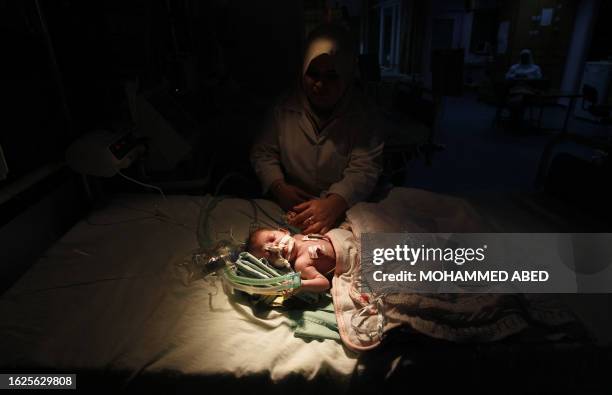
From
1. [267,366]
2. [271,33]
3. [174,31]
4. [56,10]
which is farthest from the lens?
[271,33]

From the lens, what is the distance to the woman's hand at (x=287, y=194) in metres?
1.72

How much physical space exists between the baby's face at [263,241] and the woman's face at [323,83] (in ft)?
2.21

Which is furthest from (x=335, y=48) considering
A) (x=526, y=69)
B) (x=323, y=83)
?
(x=526, y=69)

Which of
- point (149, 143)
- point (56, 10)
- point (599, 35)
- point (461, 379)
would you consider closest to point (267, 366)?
point (461, 379)

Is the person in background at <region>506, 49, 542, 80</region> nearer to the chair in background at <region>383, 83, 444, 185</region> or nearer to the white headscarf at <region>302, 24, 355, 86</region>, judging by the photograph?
the chair in background at <region>383, 83, 444, 185</region>

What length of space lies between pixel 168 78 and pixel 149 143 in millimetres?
760

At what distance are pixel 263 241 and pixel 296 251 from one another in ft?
0.43

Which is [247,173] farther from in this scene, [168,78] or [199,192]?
[168,78]

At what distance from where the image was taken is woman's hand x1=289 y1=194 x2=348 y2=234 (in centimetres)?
151

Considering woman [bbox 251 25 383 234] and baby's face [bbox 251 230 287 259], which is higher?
woman [bbox 251 25 383 234]

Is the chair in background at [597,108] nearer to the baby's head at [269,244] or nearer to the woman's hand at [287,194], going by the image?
the woman's hand at [287,194]

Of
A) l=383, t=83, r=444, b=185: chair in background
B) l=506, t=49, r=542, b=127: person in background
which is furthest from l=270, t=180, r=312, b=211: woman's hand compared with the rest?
l=506, t=49, r=542, b=127: person in background

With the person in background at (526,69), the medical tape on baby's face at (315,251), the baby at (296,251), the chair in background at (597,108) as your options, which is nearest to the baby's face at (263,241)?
the baby at (296,251)

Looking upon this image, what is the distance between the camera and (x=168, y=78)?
234 cm
